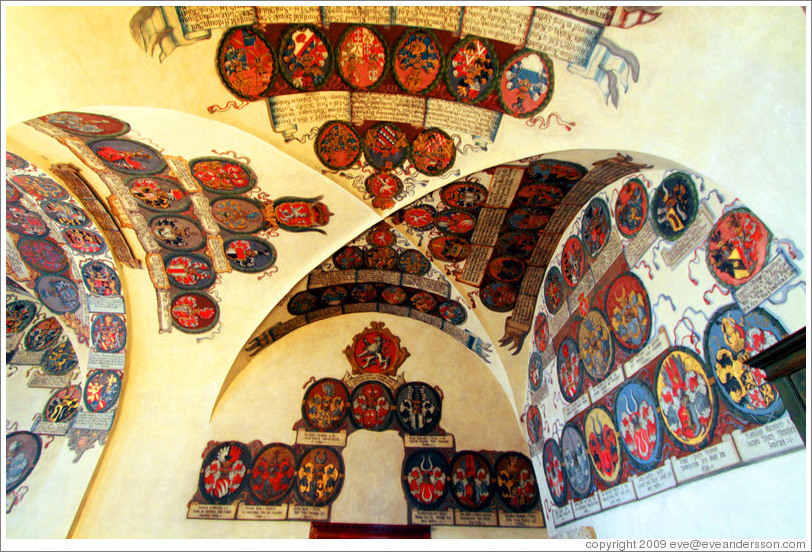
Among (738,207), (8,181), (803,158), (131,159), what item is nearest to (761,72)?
(803,158)

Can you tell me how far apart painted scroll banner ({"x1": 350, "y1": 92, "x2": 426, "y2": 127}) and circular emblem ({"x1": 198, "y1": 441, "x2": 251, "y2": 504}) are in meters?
6.53

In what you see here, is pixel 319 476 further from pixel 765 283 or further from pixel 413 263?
pixel 765 283

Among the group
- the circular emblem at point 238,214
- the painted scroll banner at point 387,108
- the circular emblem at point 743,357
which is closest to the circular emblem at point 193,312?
the circular emblem at point 238,214

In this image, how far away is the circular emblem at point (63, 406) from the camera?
29.1 ft

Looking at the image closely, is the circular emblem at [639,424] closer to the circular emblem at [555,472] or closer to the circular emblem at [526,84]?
the circular emblem at [555,472]

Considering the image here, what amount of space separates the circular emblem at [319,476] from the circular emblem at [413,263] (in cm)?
382

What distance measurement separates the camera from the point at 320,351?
32.3 ft

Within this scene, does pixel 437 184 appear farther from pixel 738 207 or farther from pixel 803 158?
pixel 803 158

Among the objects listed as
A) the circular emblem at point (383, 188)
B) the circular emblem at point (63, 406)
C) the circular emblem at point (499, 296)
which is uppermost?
the circular emblem at point (383, 188)

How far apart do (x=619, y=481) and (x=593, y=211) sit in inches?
142

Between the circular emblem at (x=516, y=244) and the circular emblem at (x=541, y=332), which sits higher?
the circular emblem at (x=516, y=244)

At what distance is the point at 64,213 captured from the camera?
7246mm

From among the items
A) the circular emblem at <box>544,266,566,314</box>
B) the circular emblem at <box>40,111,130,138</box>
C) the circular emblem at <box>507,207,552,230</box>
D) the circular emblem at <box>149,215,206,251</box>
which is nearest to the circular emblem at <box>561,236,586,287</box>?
the circular emblem at <box>544,266,566,314</box>

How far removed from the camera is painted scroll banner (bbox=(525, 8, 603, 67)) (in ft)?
14.4
